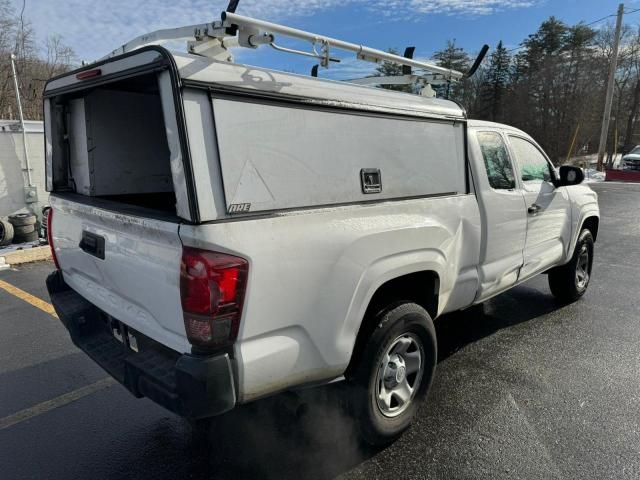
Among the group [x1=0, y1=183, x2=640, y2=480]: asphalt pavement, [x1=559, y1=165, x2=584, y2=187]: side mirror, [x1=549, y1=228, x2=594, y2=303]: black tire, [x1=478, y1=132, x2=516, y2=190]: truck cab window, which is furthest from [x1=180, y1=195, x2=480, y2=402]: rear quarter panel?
[x1=549, y1=228, x2=594, y2=303]: black tire

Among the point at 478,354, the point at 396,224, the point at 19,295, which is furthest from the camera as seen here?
the point at 19,295

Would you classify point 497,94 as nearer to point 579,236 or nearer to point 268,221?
point 579,236

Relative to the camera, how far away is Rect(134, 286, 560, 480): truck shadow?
103 inches

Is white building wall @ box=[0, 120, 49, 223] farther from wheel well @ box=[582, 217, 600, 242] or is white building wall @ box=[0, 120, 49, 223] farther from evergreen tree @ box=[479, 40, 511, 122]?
evergreen tree @ box=[479, 40, 511, 122]

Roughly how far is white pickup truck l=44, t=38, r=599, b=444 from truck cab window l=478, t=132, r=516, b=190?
Result: 1.0 inches

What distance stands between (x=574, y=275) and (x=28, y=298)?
628 cm

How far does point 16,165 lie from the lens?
9320 millimetres

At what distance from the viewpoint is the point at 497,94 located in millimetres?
48812

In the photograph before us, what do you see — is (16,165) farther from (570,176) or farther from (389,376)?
(570,176)

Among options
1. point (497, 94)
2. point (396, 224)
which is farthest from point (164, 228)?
point (497, 94)

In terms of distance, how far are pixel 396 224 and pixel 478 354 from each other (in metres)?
1.98

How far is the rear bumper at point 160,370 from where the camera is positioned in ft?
6.40

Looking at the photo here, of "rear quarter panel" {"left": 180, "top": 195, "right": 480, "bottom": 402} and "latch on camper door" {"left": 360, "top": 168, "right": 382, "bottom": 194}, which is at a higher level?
"latch on camper door" {"left": 360, "top": 168, "right": 382, "bottom": 194}

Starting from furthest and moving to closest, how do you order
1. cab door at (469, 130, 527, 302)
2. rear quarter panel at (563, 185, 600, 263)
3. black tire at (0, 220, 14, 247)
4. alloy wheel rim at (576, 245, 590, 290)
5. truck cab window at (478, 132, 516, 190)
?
black tire at (0, 220, 14, 247), alloy wheel rim at (576, 245, 590, 290), rear quarter panel at (563, 185, 600, 263), truck cab window at (478, 132, 516, 190), cab door at (469, 130, 527, 302)
